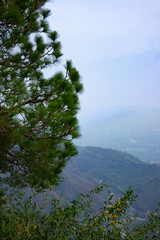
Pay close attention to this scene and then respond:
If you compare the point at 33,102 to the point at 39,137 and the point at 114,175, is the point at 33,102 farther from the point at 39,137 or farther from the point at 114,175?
the point at 114,175

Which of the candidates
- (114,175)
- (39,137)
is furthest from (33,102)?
(114,175)

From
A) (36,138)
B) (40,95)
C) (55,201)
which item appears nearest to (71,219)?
(55,201)

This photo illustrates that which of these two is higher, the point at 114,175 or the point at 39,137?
the point at 114,175

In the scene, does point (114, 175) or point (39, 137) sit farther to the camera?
point (114, 175)

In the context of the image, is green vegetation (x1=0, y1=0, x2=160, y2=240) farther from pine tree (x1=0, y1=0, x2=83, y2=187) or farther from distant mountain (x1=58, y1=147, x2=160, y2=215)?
distant mountain (x1=58, y1=147, x2=160, y2=215)

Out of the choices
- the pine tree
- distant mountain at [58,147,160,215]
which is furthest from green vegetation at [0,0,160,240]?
distant mountain at [58,147,160,215]
